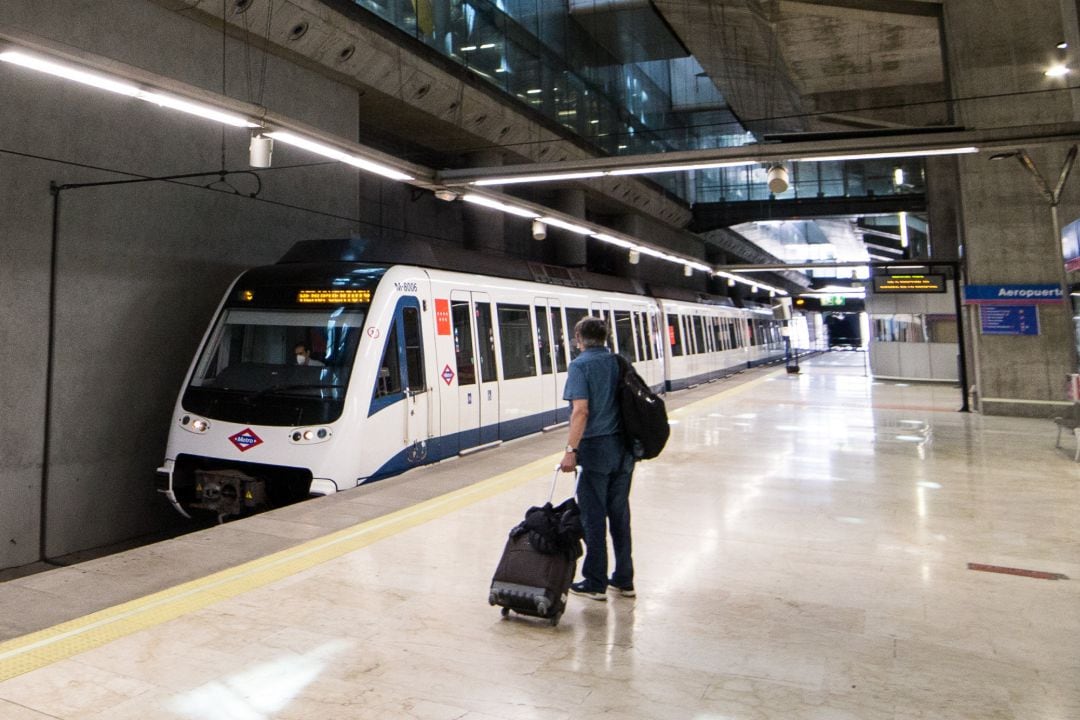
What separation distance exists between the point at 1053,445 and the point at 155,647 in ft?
32.6

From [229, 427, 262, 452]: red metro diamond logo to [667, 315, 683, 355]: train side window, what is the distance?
1213 centimetres

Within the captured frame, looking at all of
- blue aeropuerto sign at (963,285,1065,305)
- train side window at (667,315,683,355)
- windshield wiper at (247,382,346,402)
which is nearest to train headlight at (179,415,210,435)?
windshield wiper at (247,382,346,402)

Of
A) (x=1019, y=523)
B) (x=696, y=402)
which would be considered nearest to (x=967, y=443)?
(x=1019, y=523)

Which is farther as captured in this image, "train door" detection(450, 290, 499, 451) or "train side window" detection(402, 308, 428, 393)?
"train door" detection(450, 290, 499, 451)

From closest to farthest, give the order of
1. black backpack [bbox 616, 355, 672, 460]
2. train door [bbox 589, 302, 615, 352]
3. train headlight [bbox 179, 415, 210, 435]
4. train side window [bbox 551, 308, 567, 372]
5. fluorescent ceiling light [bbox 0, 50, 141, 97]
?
black backpack [bbox 616, 355, 672, 460], fluorescent ceiling light [bbox 0, 50, 141, 97], train headlight [bbox 179, 415, 210, 435], train side window [bbox 551, 308, 567, 372], train door [bbox 589, 302, 615, 352]

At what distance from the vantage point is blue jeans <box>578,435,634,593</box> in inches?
147

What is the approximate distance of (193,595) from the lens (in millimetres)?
3838

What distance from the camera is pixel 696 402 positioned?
46.0 feet

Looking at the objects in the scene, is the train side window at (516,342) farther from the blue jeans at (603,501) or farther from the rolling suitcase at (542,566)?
the rolling suitcase at (542,566)

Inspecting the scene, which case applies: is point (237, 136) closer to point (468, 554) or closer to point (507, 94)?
point (507, 94)

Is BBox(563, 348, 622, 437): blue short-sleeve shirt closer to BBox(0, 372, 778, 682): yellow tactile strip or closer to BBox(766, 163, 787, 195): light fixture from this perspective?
BBox(0, 372, 778, 682): yellow tactile strip

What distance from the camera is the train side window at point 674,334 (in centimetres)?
1714

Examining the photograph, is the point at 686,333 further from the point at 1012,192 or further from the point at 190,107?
the point at 190,107

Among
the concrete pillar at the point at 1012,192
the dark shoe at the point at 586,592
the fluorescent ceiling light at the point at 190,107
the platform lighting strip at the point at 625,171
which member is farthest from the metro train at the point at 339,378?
the concrete pillar at the point at 1012,192
